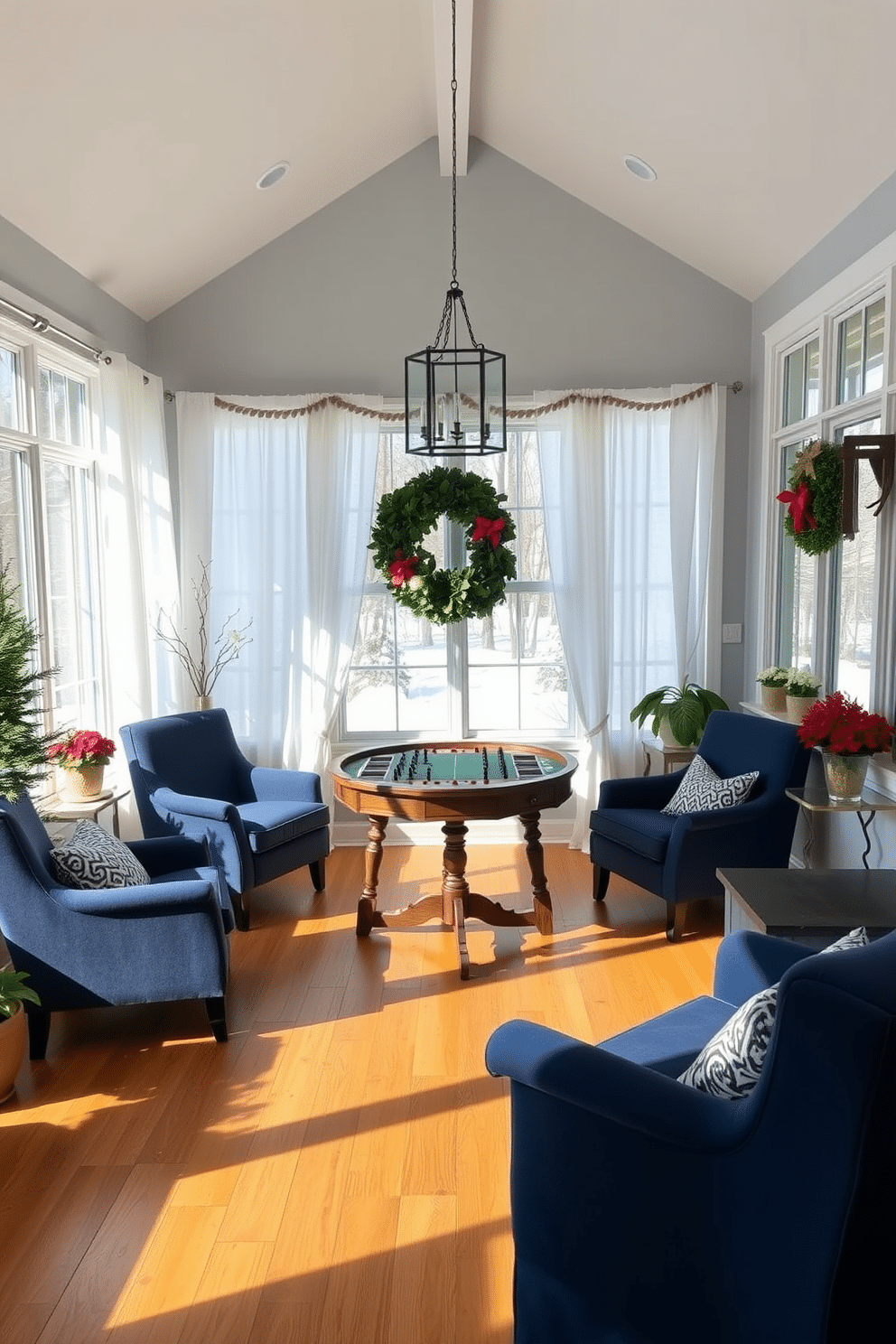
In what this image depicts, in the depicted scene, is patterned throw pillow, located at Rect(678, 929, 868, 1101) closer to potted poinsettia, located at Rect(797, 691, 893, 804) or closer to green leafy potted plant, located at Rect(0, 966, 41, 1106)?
potted poinsettia, located at Rect(797, 691, 893, 804)

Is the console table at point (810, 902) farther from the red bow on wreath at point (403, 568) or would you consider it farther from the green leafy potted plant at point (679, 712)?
→ the red bow on wreath at point (403, 568)

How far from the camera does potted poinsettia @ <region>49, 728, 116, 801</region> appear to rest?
13.8 feet

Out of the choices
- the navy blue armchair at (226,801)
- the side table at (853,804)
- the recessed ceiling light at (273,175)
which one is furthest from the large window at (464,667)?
the side table at (853,804)

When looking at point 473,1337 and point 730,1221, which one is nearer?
point 730,1221

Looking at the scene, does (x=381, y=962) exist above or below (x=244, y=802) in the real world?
below

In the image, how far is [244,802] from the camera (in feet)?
16.5

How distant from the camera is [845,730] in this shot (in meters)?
3.62

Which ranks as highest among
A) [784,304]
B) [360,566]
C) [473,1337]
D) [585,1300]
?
[784,304]

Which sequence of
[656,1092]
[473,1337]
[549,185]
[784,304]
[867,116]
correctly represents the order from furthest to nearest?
1. [549,185]
2. [784,304]
3. [867,116]
4. [473,1337]
5. [656,1092]

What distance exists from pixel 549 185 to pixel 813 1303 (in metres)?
5.30

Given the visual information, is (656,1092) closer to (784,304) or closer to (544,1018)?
(544,1018)

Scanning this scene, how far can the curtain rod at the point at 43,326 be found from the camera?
391cm

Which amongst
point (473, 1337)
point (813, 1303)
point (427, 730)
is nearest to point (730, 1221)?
point (813, 1303)

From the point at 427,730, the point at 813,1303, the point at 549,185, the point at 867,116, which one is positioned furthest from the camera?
the point at 427,730
